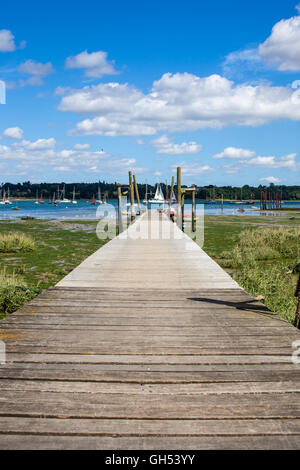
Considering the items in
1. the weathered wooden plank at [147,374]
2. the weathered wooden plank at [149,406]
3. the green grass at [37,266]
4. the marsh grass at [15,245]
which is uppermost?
the weathered wooden plank at [147,374]

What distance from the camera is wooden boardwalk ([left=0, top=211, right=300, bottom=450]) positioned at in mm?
2156

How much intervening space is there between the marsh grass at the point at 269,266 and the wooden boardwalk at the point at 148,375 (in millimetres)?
2934

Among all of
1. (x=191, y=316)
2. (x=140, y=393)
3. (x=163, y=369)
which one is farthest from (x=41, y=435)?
(x=191, y=316)

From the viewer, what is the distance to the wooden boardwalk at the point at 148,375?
2.16 m

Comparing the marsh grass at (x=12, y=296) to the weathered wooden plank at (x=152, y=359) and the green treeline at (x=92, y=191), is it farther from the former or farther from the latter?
the green treeline at (x=92, y=191)

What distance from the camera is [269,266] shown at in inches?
521

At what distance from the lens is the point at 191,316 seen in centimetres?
438

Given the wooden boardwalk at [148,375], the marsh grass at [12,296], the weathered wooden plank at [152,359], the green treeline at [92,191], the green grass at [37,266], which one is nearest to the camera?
the wooden boardwalk at [148,375]

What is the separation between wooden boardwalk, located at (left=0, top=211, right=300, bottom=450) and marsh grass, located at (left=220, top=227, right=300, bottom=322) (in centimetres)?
293

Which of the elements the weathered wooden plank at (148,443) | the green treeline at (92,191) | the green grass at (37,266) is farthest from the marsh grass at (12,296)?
the green treeline at (92,191)

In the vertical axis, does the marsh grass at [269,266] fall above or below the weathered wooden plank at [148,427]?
below

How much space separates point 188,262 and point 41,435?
20.8 feet

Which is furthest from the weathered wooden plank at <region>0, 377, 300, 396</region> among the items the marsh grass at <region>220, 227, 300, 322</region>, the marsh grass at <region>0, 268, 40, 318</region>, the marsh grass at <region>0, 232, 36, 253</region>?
the marsh grass at <region>0, 232, 36, 253</region>

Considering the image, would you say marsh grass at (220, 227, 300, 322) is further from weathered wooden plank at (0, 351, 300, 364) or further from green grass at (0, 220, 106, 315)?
green grass at (0, 220, 106, 315)
